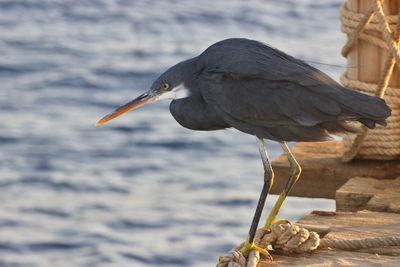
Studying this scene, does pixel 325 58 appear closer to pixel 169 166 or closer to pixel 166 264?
pixel 169 166

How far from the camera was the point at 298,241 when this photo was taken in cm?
421

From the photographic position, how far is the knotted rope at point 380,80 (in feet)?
17.1

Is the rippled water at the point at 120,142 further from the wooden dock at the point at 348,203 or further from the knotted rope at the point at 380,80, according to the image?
the knotted rope at the point at 380,80

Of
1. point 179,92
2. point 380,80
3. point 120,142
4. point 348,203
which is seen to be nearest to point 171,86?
point 179,92

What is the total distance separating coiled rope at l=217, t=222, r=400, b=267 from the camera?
4.21 metres

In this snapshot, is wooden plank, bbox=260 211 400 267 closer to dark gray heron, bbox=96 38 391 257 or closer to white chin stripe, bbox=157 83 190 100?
dark gray heron, bbox=96 38 391 257

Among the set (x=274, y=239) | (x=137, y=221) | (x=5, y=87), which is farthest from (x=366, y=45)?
(x=5, y=87)

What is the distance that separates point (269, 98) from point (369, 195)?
3.44 feet

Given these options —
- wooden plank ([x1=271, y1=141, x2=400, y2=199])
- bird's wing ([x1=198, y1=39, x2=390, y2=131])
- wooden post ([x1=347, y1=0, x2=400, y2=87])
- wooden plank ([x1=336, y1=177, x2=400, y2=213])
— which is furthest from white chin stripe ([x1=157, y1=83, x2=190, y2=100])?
wooden post ([x1=347, y1=0, x2=400, y2=87])

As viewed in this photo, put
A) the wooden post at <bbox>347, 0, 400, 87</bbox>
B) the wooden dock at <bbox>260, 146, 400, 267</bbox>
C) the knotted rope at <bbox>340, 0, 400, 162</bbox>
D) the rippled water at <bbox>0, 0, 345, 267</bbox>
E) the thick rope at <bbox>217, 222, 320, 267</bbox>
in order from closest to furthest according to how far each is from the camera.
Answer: the thick rope at <bbox>217, 222, 320, 267</bbox>
the wooden dock at <bbox>260, 146, 400, 267</bbox>
the knotted rope at <bbox>340, 0, 400, 162</bbox>
the wooden post at <bbox>347, 0, 400, 87</bbox>
the rippled water at <bbox>0, 0, 345, 267</bbox>

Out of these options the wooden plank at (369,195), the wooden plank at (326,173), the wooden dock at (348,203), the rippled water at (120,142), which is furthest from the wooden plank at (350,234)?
the rippled water at (120,142)

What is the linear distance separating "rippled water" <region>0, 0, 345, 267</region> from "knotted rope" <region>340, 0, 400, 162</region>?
8.37ft

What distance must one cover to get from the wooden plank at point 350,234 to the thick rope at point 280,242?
0.12 ft

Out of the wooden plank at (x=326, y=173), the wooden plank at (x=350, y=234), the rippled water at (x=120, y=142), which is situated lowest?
the rippled water at (x=120, y=142)
